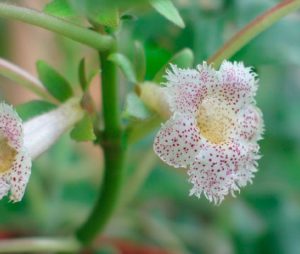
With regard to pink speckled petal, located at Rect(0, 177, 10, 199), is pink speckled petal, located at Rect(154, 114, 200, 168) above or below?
above

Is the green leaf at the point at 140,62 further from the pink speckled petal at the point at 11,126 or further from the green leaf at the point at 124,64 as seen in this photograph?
the pink speckled petal at the point at 11,126

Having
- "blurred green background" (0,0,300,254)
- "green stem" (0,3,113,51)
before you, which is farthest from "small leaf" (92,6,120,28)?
"blurred green background" (0,0,300,254)

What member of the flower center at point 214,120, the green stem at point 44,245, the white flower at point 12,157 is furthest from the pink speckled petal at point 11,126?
the green stem at point 44,245

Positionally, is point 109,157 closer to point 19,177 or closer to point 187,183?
point 19,177

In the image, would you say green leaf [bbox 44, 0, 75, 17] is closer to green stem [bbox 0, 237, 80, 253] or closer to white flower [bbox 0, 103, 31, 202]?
white flower [bbox 0, 103, 31, 202]

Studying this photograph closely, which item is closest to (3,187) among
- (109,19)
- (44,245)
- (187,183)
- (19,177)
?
(19,177)
